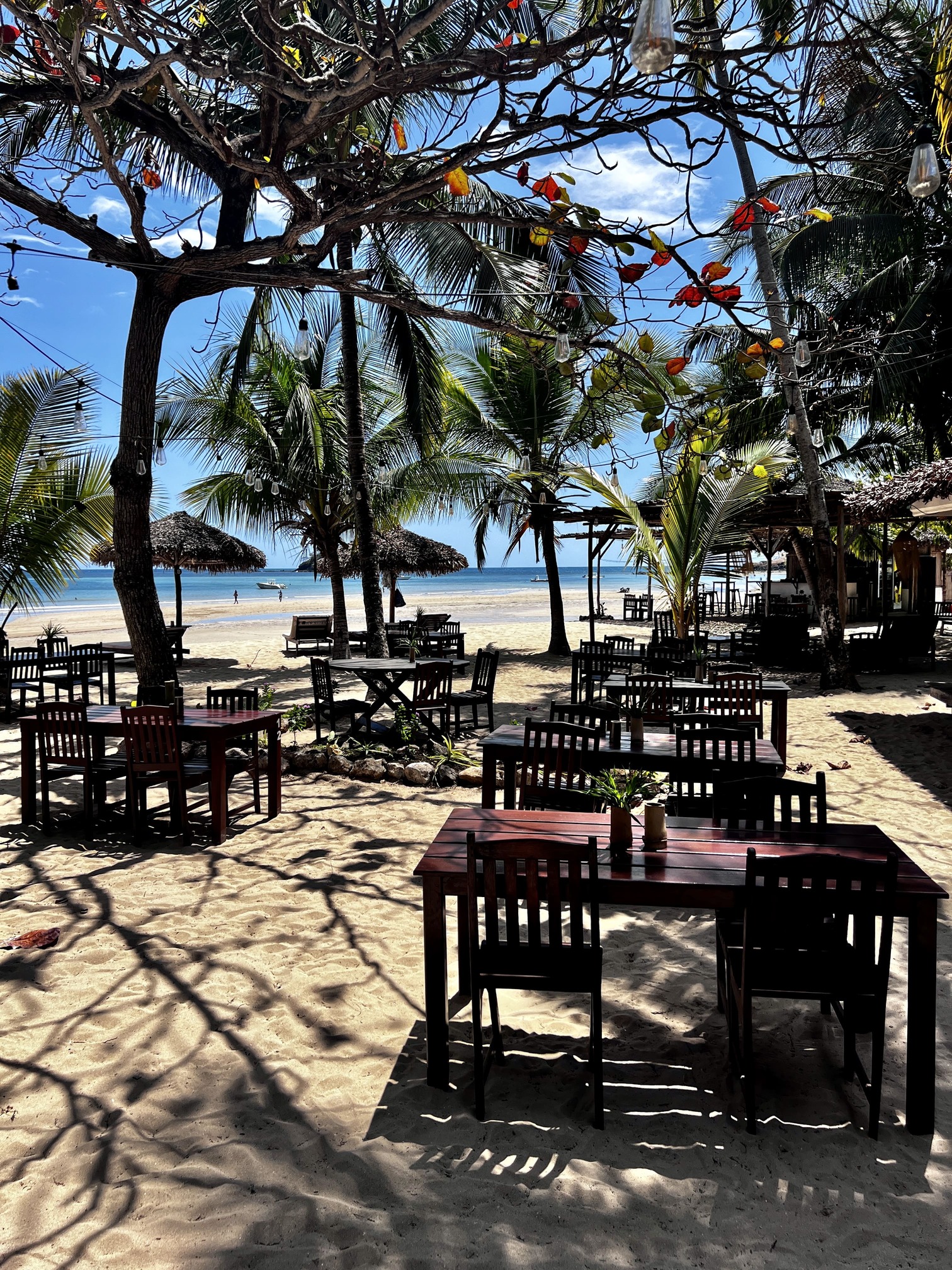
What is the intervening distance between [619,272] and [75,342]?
6.42 metres

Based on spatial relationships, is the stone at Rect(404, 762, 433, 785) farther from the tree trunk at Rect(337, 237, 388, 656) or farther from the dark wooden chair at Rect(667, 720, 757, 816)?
the tree trunk at Rect(337, 237, 388, 656)

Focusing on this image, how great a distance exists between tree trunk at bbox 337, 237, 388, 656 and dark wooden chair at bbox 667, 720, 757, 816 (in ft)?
21.5

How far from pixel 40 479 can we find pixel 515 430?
29.8 feet

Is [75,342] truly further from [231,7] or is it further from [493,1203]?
[493,1203]

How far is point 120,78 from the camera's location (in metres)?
4.11

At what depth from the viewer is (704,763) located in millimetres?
5020

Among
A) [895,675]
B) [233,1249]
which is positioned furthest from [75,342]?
[895,675]

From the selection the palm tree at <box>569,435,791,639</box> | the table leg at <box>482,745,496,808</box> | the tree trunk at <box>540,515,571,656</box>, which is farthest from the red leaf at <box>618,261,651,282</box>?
the tree trunk at <box>540,515,571,656</box>

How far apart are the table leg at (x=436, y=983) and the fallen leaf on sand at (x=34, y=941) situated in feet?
6.88

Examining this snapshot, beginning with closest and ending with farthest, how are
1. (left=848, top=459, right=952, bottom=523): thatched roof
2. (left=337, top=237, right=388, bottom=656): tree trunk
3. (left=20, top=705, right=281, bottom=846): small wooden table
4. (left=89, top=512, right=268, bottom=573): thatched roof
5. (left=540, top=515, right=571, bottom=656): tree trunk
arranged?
1. (left=20, top=705, right=281, bottom=846): small wooden table
2. (left=848, top=459, right=952, bottom=523): thatched roof
3. (left=337, top=237, right=388, bottom=656): tree trunk
4. (left=89, top=512, right=268, bottom=573): thatched roof
5. (left=540, top=515, right=571, bottom=656): tree trunk

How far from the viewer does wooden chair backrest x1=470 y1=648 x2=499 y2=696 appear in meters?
9.31

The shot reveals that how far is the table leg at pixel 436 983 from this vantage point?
115 inches

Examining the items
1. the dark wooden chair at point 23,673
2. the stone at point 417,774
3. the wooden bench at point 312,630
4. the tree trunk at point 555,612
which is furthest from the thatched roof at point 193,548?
the stone at point 417,774

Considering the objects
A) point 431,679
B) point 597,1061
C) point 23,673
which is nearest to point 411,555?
point 23,673
